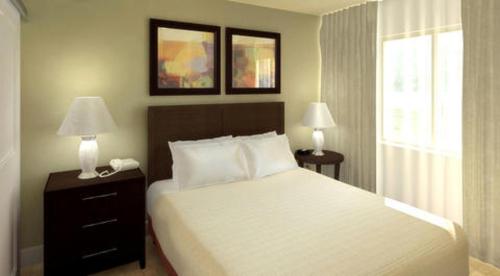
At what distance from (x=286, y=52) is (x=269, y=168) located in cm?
157

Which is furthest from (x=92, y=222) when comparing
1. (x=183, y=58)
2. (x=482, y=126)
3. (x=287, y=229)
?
(x=482, y=126)

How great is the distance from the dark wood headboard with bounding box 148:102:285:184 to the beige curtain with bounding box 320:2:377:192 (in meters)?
0.78

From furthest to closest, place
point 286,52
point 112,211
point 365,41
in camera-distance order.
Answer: point 286,52, point 365,41, point 112,211

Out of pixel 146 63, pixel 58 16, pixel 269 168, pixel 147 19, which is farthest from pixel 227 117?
pixel 58 16

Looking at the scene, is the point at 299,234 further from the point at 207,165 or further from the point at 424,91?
the point at 424,91

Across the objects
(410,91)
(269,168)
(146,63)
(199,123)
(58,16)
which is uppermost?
(58,16)

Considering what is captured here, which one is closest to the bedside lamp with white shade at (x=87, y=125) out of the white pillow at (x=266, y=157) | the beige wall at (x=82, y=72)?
the beige wall at (x=82, y=72)

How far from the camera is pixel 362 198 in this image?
97.8 inches

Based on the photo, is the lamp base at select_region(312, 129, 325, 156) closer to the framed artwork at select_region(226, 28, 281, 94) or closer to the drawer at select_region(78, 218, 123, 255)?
the framed artwork at select_region(226, 28, 281, 94)

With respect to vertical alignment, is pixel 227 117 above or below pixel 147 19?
below

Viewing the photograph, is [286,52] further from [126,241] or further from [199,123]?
[126,241]

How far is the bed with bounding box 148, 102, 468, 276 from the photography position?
1592 millimetres

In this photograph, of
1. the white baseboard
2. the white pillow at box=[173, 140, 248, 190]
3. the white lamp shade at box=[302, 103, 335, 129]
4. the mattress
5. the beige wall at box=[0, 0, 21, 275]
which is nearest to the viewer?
the mattress

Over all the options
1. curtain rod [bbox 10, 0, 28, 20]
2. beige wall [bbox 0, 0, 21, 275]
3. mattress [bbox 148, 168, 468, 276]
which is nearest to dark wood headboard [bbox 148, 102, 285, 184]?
mattress [bbox 148, 168, 468, 276]
